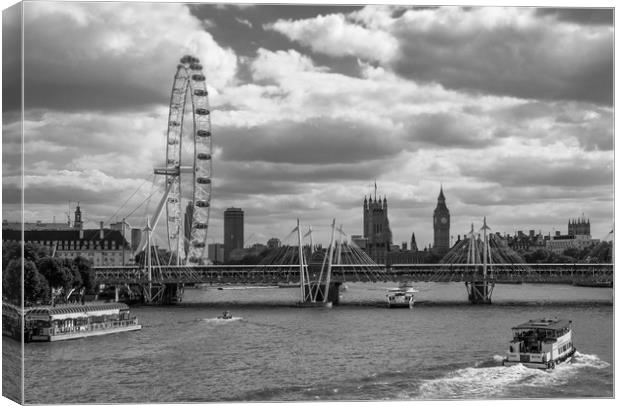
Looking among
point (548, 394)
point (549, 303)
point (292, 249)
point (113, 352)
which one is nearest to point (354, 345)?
point (113, 352)

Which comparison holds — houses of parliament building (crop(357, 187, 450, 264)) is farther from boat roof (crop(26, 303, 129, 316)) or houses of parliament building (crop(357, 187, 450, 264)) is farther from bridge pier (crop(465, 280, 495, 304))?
boat roof (crop(26, 303, 129, 316))

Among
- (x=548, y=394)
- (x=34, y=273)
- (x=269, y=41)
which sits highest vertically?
(x=269, y=41)

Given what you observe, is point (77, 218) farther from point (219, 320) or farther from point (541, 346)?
point (541, 346)

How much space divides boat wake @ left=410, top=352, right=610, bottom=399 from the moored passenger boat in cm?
1087

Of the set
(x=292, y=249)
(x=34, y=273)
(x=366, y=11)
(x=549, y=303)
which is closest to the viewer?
(x=366, y=11)

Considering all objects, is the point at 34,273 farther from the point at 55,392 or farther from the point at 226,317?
the point at 55,392

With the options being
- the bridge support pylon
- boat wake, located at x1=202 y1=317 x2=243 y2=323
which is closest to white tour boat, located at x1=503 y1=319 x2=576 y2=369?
boat wake, located at x1=202 y1=317 x2=243 y2=323

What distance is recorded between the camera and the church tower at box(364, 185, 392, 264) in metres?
26.2

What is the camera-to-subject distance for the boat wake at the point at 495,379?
57.0 ft

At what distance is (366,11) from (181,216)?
20.1 metres

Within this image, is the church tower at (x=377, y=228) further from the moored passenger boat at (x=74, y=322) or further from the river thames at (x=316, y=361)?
the moored passenger boat at (x=74, y=322)

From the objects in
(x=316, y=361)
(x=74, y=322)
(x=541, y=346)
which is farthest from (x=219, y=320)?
(x=541, y=346)

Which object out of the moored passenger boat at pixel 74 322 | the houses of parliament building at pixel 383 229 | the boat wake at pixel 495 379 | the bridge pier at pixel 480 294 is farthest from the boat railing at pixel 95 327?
the bridge pier at pixel 480 294

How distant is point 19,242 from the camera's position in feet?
52.9
